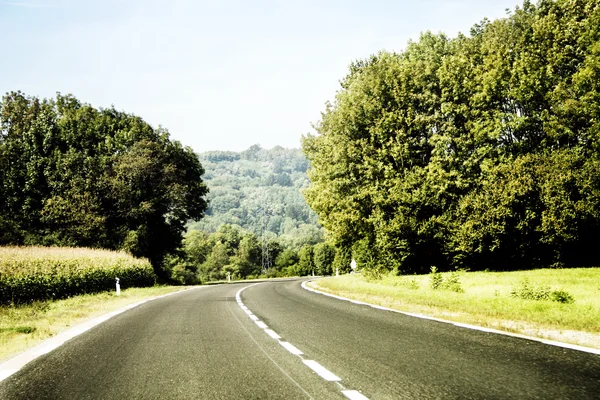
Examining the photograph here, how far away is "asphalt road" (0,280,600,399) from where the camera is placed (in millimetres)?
4770

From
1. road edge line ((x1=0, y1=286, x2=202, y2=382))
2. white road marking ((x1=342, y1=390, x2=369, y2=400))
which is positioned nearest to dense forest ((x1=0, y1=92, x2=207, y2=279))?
road edge line ((x1=0, y1=286, x2=202, y2=382))

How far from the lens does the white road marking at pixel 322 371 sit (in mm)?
5285

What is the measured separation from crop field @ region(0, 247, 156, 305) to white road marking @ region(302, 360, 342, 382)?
49.9ft

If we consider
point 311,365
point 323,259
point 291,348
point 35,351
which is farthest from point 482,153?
point 323,259

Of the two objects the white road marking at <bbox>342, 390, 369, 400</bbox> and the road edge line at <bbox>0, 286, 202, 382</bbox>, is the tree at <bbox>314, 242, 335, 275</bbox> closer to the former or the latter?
the road edge line at <bbox>0, 286, 202, 382</bbox>

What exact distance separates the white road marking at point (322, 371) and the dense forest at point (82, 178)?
40.2 metres

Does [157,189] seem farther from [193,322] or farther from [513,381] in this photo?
[513,381]

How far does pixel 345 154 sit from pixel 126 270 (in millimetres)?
17163

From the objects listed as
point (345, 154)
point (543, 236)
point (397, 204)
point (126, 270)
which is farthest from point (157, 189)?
point (543, 236)

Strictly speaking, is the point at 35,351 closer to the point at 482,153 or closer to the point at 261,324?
the point at 261,324

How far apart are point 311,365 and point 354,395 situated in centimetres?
155

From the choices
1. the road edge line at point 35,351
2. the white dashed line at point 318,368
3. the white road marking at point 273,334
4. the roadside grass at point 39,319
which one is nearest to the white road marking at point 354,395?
the white dashed line at point 318,368

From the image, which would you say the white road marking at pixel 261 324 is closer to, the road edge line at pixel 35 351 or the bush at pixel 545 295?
the road edge line at pixel 35 351

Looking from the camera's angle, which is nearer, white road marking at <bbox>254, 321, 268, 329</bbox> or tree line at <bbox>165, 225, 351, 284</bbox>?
white road marking at <bbox>254, 321, 268, 329</bbox>
